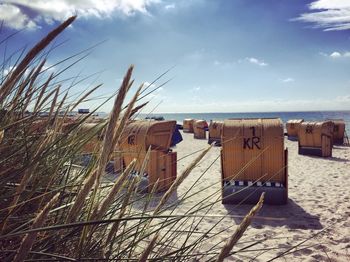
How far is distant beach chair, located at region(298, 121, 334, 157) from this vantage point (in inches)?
659

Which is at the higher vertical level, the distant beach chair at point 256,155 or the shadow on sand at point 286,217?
the distant beach chair at point 256,155

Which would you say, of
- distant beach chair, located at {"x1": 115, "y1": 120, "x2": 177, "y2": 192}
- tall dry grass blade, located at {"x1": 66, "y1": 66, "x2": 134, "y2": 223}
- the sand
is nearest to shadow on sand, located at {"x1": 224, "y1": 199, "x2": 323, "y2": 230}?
the sand

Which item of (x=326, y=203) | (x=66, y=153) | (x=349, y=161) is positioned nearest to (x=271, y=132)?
(x=326, y=203)

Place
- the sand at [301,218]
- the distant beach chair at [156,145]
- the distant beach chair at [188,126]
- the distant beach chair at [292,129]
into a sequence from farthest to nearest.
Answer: the distant beach chair at [188,126], the distant beach chair at [292,129], the distant beach chair at [156,145], the sand at [301,218]

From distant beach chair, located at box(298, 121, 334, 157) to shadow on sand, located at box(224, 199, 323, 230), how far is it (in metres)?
9.63

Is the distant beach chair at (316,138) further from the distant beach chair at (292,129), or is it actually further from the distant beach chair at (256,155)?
the distant beach chair at (256,155)

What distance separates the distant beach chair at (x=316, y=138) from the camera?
55.0ft

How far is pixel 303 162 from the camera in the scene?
603 inches

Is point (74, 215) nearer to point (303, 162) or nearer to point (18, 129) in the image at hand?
point (18, 129)

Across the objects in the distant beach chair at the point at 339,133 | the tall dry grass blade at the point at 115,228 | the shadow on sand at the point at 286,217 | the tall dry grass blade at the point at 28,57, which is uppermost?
the tall dry grass blade at the point at 28,57

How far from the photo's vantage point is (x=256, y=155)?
317 inches

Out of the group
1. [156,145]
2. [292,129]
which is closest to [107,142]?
[156,145]

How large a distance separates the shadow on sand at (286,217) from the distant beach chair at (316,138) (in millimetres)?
9631

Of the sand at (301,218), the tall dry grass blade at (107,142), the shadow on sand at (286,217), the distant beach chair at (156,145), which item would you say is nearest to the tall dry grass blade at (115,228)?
the tall dry grass blade at (107,142)
